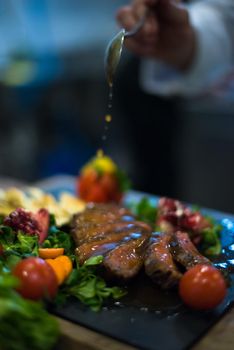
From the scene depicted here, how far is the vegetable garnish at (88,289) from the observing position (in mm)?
1618

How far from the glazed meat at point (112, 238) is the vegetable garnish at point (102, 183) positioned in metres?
0.59

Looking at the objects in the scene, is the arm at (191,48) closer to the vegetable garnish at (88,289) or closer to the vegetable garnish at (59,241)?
the vegetable garnish at (59,241)

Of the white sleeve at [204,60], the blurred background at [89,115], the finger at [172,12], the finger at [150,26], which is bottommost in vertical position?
the blurred background at [89,115]

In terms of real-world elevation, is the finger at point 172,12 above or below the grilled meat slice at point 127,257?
above

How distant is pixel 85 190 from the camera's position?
2924 mm

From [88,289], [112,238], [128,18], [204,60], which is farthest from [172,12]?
[88,289]

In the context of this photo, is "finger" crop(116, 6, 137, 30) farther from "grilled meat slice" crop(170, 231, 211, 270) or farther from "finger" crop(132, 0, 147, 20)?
"grilled meat slice" crop(170, 231, 211, 270)

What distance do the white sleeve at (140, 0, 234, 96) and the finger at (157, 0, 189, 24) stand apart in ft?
1.21

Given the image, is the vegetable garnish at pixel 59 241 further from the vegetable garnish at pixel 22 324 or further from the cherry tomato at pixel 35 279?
the vegetable garnish at pixel 22 324

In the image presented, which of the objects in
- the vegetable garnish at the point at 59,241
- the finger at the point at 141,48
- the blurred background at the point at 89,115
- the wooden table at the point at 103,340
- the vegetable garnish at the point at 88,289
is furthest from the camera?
the blurred background at the point at 89,115

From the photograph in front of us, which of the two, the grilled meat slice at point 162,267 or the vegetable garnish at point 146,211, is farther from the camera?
the vegetable garnish at point 146,211

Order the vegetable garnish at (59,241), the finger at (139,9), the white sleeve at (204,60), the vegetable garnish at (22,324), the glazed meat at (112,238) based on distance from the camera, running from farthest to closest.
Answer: the white sleeve at (204,60) < the finger at (139,9) < the vegetable garnish at (59,241) < the glazed meat at (112,238) < the vegetable garnish at (22,324)

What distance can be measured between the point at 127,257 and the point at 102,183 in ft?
3.76

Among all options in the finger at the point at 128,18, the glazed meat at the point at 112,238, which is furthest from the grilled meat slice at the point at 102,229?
the finger at the point at 128,18
